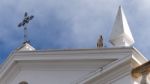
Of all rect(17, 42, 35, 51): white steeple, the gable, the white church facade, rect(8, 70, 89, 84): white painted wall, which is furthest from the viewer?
rect(17, 42, 35, 51): white steeple

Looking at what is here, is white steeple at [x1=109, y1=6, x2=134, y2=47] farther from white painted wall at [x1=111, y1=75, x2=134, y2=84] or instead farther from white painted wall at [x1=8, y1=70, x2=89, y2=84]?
white painted wall at [x1=111, y1=75, x2=134, y2=84]

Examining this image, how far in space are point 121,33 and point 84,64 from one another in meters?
1.40

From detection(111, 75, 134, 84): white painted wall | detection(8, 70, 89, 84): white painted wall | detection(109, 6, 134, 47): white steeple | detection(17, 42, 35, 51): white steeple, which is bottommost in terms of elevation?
detection(111, 75, 134, 84): white painted wall

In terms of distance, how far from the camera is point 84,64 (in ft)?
50.5

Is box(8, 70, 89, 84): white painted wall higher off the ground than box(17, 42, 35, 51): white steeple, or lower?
lower

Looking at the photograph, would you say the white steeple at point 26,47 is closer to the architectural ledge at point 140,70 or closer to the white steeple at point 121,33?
the white steeple at point 121,33

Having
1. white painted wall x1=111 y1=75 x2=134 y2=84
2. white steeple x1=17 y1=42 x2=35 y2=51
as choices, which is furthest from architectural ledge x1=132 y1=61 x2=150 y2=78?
white steeple x1=17 y1=42 x2=35 y2=51

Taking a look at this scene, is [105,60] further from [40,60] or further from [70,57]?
[40,60]

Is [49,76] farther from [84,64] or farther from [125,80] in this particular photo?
[125,80]

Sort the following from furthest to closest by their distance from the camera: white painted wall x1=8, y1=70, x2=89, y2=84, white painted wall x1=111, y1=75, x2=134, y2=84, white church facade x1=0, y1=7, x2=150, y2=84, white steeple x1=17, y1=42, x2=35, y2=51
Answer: white steeple x1=17, y1=42, x2=35, y2=51 < white painted wall x1=8, y1=70, x2=89, y2=84 < white church facade x1=0, y1=7, x2=150, y2=84 < white painted wall x1=111, y1=75, x2=134, y2=84

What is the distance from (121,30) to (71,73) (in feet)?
6.22

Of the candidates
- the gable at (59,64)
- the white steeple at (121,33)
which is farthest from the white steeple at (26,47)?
the white steeple at (121,33)

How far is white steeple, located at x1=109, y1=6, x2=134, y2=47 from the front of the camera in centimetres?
1553

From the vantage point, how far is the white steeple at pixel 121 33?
15.5 m
